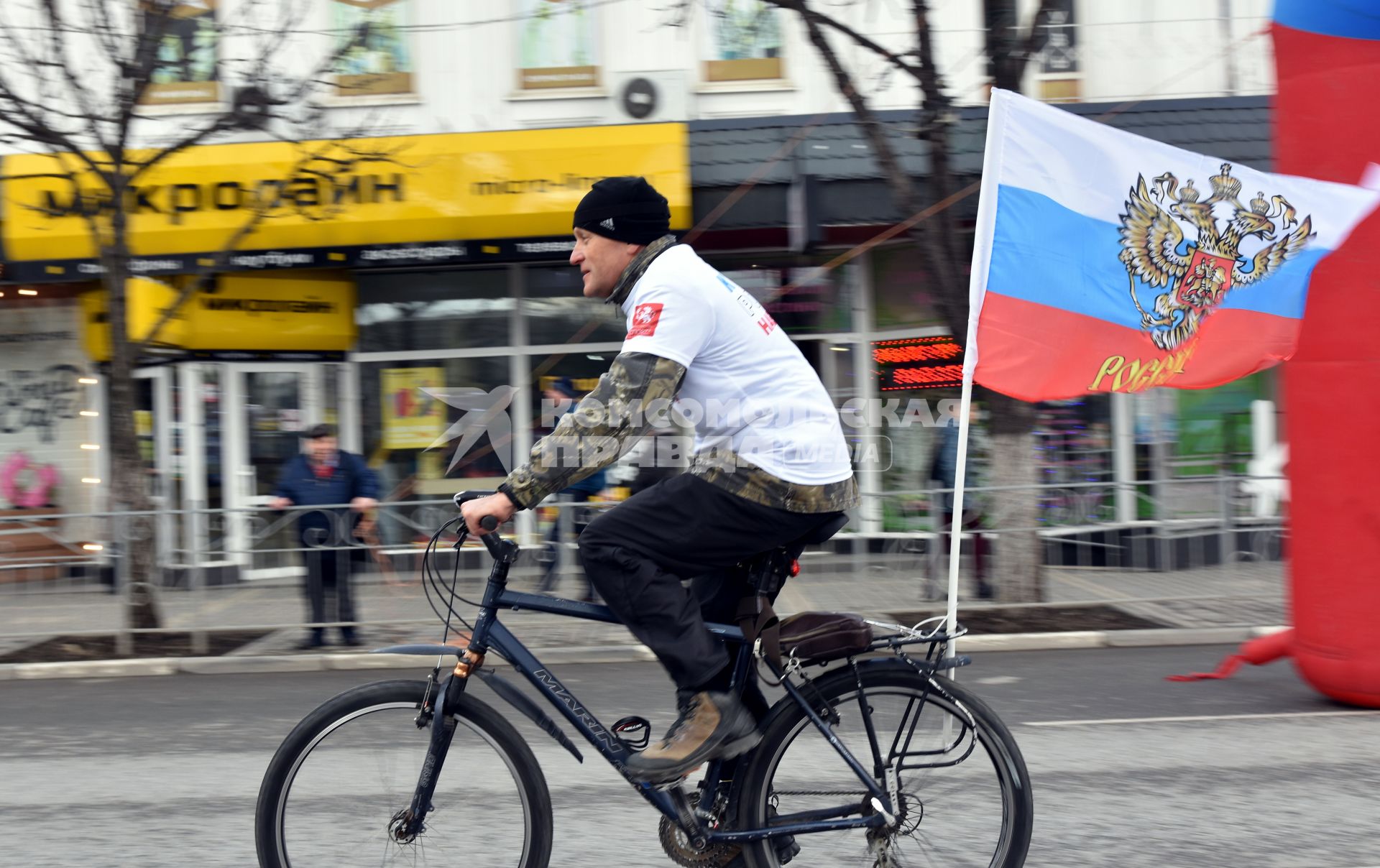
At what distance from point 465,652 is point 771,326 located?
124cm

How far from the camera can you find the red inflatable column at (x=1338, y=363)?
6070 millimetres

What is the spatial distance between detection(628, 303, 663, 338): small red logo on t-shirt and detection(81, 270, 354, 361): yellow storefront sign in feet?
37.3

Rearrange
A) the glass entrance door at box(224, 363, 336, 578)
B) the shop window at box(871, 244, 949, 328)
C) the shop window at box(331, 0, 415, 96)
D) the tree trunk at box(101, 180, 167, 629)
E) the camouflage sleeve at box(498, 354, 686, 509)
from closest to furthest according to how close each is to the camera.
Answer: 1. the camouflage sleeve at box(498, 354, 686, 509)
2. the tree trunk at box(101, 180, 167, 629)
3. the shop window at box(331, 0, 415, 96)
4. the glass entrance door at box(224, 363, 336, 578)
5. the shop window at box(871, 244, 949, 328)

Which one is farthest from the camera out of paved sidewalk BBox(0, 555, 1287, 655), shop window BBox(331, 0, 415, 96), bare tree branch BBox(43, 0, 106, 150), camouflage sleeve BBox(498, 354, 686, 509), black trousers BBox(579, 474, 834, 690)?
shop window BBox(331, 0, 415, 96)

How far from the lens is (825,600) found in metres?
9.14

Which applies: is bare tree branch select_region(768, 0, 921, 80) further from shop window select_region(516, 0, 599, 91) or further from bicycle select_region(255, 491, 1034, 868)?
bicycle select_region(255, 491, 1034, 868)

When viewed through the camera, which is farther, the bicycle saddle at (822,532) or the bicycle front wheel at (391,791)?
the bicycle saddle at (822,532)

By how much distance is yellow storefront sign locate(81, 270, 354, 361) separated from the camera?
1365 centimetres

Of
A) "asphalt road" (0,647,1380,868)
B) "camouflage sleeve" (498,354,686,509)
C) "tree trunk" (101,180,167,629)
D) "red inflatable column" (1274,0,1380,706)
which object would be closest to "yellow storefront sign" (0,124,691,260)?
"tree trunk" (101,180,167,629)

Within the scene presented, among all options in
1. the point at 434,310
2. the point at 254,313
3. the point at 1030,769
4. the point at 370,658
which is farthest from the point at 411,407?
the point at 1030,769

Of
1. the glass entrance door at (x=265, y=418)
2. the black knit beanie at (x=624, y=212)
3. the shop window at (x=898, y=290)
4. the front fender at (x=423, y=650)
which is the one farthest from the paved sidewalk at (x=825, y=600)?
the black knit beanie at (x=624, y=212)

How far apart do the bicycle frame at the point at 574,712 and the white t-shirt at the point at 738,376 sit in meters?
0.52

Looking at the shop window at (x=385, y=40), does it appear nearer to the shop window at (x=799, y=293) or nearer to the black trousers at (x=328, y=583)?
the shop window at (x=799, y=293)

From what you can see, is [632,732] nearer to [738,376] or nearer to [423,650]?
[423,650]
